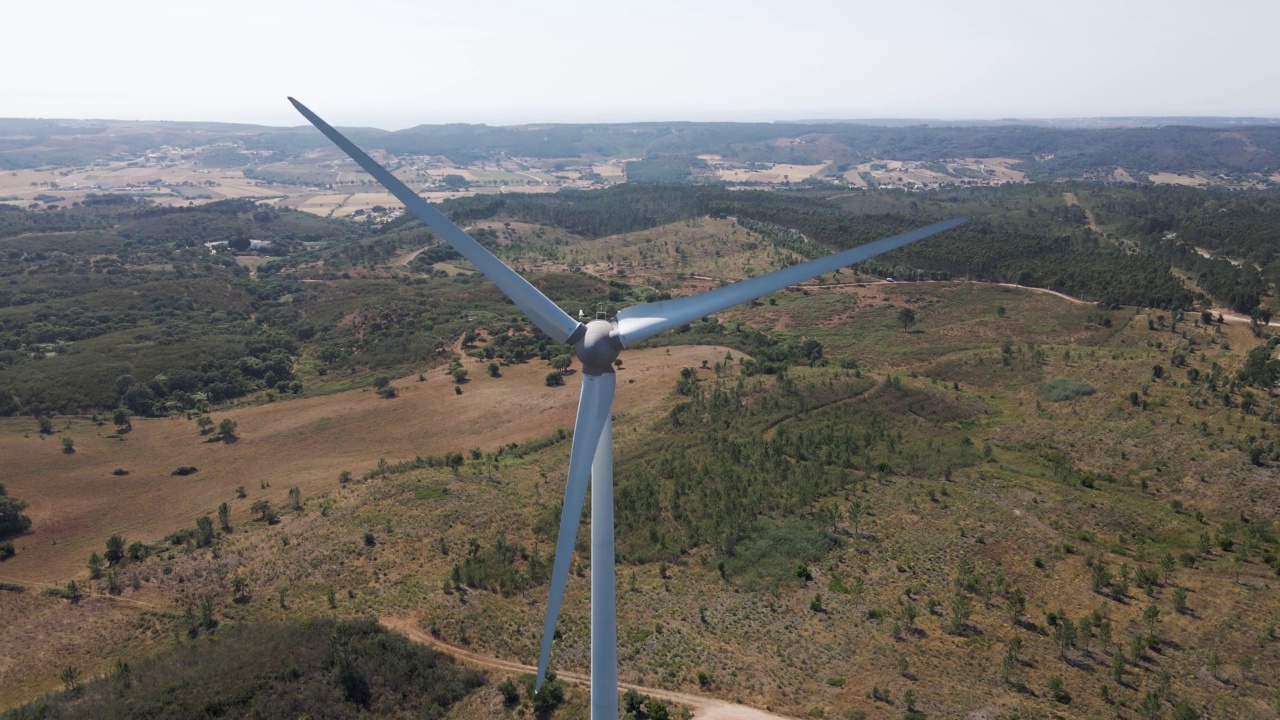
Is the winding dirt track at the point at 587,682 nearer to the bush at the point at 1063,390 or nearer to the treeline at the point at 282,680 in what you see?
the treeline at the point at 282,680

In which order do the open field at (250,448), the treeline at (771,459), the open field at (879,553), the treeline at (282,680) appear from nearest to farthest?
1. the treeline at (282,680)
2. the open field at (879,553)
3. the treeline at (771,459)
4. the open field at (250,448)

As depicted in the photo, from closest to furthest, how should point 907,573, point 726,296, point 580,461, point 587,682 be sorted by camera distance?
point 580,461 → point 726,296 → point 587,682 → point 907,573

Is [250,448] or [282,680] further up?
[282,680]

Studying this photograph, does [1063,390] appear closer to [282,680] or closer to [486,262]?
[486,262]

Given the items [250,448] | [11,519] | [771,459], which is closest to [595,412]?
[771,459]

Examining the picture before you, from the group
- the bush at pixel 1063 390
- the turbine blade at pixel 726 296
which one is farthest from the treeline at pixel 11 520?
the bush at pixel 1063 390

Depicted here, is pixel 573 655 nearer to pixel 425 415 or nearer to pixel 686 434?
pixel 686 434
